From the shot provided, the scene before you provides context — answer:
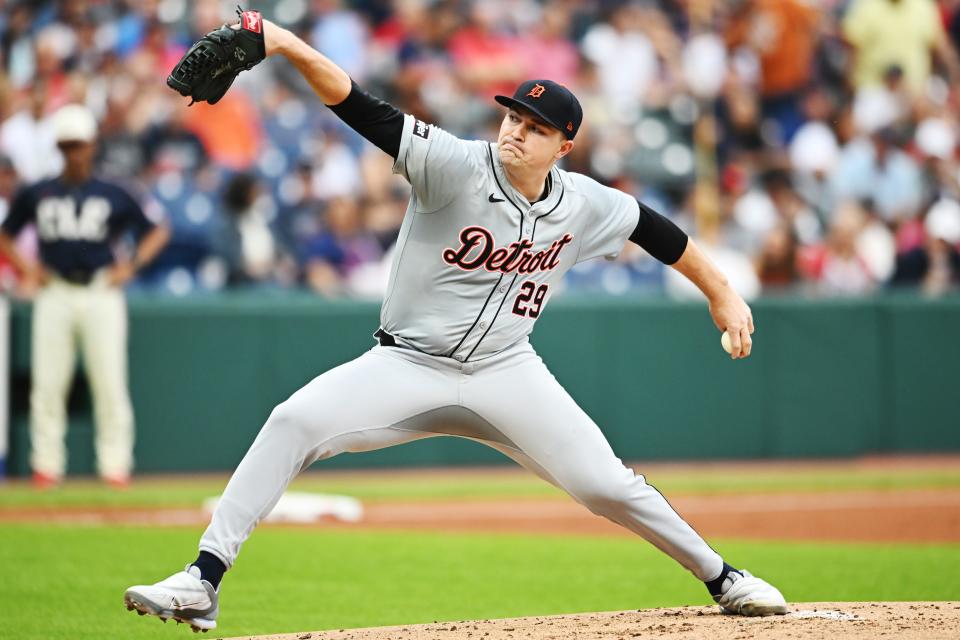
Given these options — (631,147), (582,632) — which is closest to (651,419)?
(631,147)

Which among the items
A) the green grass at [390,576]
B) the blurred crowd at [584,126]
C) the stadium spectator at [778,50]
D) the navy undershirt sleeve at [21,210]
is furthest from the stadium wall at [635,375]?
the stadium spectator at [778,50]

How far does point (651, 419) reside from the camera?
12570mm

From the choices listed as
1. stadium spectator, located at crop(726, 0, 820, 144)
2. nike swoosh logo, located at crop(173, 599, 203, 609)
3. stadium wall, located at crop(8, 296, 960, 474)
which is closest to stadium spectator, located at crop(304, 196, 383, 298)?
stadium wall, located at crop(8, 296, 960, 474)

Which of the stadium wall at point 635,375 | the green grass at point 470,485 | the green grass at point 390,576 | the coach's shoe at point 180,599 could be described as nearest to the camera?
the coach's shoe at point 180,599

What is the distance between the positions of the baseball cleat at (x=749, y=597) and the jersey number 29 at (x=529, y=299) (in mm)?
1255

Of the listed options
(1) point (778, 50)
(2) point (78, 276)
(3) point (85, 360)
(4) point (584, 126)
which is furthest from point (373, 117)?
(1) point (778, 50)

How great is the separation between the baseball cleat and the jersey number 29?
4.12ft

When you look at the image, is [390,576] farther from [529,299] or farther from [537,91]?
[537,91]

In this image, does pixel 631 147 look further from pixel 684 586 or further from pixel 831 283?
pixel 684 586

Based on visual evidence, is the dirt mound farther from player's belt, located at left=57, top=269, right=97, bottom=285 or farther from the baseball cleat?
player's belt, located at left=57, top=269, right=97, bottom=285

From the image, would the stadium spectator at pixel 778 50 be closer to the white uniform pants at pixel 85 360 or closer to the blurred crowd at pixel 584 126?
the blurred crowd at pixel 584 126

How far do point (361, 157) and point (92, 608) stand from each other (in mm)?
7630

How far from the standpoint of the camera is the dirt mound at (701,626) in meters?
4.85

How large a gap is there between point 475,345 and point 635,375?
24.7 feet
